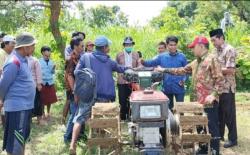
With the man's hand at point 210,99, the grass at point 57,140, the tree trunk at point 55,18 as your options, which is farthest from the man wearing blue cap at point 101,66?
the tree trunk at point 55,18

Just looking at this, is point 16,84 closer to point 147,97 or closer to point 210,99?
point 147,97

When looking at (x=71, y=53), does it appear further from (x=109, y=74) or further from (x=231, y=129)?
(x=231, y=129)

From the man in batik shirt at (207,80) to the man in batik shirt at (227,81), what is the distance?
0.71 metres

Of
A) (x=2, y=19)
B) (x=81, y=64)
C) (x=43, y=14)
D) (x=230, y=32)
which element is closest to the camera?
(x=81, y=64)

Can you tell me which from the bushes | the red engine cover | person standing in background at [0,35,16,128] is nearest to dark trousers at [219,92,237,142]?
the red engine cover

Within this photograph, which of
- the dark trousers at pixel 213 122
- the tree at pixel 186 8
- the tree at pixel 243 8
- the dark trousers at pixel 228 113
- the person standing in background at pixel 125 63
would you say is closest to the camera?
the dark trousers at pixel 213 122

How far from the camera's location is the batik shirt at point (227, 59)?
6398 millimetres

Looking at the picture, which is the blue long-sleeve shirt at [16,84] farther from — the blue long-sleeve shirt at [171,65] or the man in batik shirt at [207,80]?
the blue long-sleeve shirt at [171,65]

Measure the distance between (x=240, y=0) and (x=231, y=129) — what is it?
22531 millimetres

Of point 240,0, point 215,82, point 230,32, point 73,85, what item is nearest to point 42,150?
point 73,85

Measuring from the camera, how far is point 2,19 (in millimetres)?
9773

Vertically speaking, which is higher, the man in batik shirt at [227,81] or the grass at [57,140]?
the man in batik shirt at [227,81]

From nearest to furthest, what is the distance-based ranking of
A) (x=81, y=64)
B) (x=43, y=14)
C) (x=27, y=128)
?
(x=27, y=128), (x=81, y=64), (x=43, y=14)

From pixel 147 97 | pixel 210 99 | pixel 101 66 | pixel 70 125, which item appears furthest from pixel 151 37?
pixel 147 97
